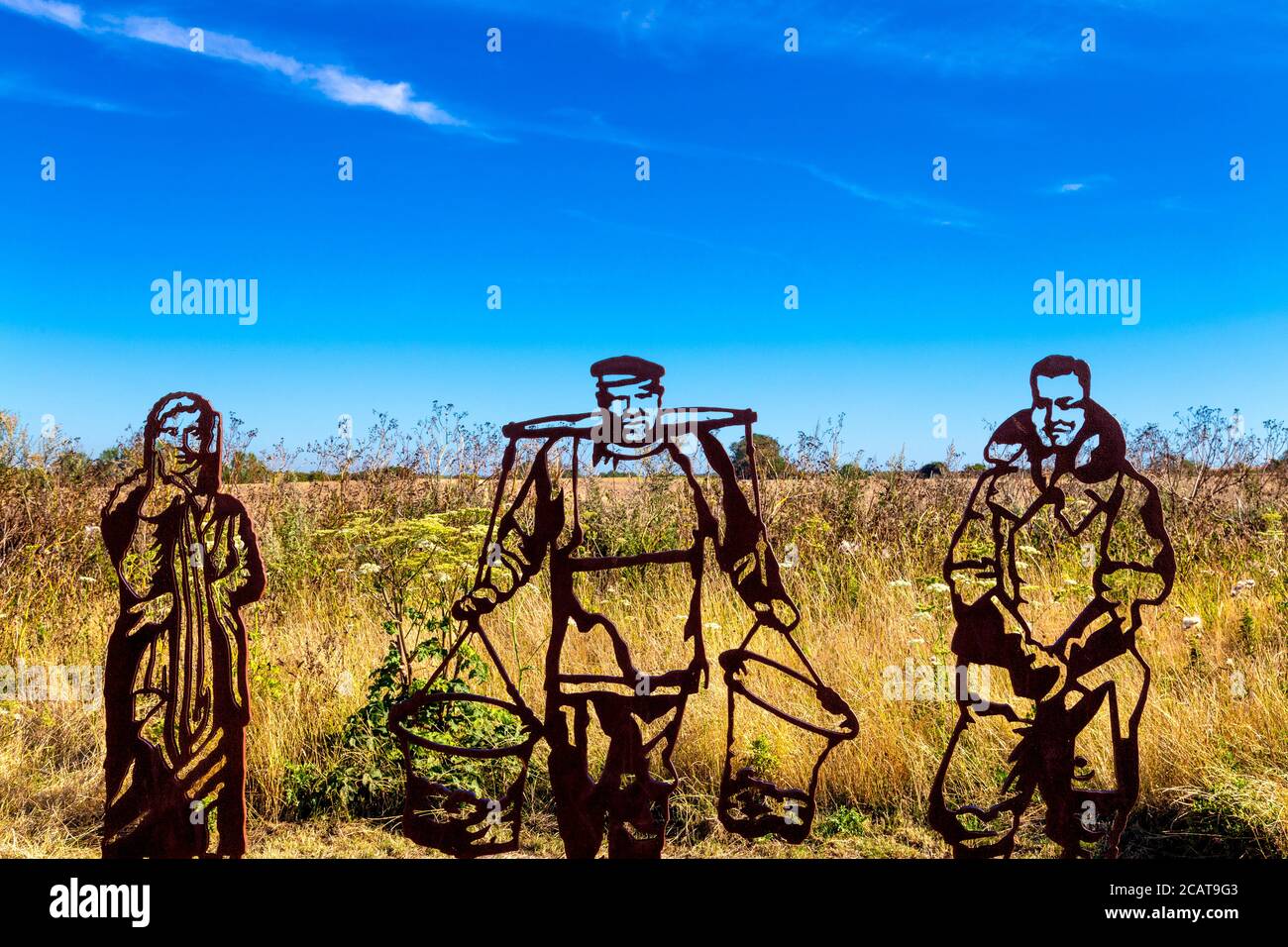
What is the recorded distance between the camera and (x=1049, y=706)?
9.76ft

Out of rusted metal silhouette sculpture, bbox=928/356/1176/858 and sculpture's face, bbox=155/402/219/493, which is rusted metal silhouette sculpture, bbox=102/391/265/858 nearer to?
sculpture's face, bbox=155/402/219/493

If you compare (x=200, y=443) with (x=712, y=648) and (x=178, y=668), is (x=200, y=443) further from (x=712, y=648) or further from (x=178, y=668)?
(x=712, y=648)

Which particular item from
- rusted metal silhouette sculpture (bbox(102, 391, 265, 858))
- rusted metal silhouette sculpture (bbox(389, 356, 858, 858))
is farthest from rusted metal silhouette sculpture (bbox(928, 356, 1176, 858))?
rusted metal silhouette sculpture (bbox(102, 391, 265, 858))

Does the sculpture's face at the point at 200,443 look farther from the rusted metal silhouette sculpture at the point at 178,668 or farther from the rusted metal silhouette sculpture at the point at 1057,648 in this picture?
the rusted metal silhouette sculpture at the point at 1057,648

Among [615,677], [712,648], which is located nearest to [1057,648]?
[615,677]

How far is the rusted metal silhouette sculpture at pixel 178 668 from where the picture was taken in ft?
10.0

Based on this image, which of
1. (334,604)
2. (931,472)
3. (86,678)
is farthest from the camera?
(931,472)

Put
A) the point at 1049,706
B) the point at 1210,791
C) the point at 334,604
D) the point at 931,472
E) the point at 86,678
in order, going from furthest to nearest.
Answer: the point at 931,472 < the point at 334,604 < the point at 86,678 < the point at 1210,791 < the point at 1049,706

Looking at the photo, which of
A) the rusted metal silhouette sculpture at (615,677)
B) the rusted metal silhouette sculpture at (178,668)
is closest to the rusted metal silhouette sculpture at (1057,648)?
the rusted metal silhouette sculpture at (615,677)

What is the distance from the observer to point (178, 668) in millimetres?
3098

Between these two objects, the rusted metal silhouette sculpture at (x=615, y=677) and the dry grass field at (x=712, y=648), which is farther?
the dry grass field at (x=712, y=648)

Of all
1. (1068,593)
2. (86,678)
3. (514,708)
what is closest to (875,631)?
(1068,593)

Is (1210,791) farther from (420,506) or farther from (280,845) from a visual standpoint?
(420,506)
